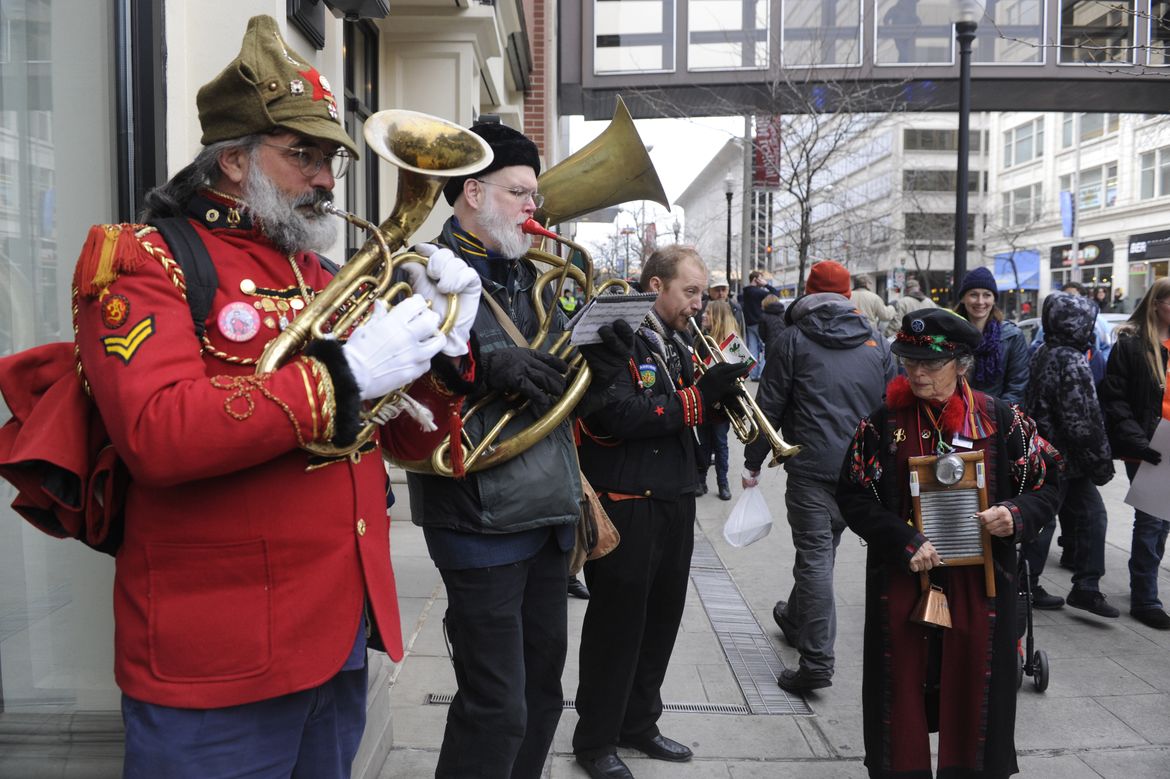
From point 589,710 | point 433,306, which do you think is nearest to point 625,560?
point 589,710

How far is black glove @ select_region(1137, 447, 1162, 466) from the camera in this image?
5280 mm

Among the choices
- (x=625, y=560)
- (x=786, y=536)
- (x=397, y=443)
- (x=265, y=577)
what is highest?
(x=397, y=443)

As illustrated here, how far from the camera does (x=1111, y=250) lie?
40.6 m

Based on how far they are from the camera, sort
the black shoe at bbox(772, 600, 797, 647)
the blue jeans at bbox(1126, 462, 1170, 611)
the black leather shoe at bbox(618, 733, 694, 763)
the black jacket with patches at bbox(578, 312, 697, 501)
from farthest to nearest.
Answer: the blue jeans at bbox(1126, 462, 1170, 611), the black shoe at bbox(772, 600, 797, 647), the black leather shoe at bbox(618, 733, 694, 763), the black jacket with patches at bbox(578, 312, 697, 501)

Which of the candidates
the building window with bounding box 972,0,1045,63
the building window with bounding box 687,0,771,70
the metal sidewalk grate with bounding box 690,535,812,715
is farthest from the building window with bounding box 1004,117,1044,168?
the metal sidewalk grate with bounding box 690,535,812,715

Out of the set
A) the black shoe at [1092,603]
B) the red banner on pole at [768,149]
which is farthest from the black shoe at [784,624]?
the red banner on pole at [768,149]

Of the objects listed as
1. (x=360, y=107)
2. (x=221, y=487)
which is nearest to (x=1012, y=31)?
(x=360, y=107)

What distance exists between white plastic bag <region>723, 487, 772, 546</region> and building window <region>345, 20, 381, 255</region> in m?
3.23

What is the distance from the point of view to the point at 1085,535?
5.71 meters

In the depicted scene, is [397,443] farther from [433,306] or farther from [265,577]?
Answer: [265,577]

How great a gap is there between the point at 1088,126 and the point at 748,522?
4511cm

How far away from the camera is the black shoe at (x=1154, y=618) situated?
5410 mm

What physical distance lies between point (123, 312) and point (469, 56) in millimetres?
6374

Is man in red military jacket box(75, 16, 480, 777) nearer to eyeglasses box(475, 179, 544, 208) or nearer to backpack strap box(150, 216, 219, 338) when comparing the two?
backpack strap box(150, 216, 219, 338)
